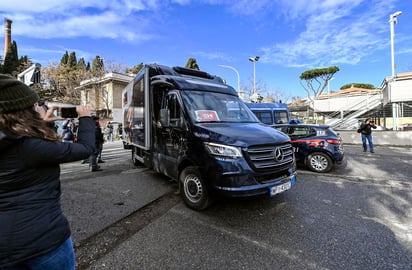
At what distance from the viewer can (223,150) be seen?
3396 millimetres

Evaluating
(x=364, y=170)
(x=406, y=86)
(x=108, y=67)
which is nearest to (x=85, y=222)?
(x=364, y=170)

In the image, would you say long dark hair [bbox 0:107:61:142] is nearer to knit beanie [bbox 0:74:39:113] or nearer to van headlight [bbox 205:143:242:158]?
knit beanie [bbox 0:74:39:113]

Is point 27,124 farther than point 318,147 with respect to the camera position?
No

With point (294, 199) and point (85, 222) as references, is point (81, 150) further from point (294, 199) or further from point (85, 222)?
point (294, 199)

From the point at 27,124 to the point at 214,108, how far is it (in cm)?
341

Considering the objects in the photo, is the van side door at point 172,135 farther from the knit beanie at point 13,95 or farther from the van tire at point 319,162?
the van tire at point 319,162

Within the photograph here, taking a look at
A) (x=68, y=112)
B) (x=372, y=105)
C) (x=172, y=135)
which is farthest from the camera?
(x=372, y=105)

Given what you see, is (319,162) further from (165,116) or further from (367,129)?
(367,129)

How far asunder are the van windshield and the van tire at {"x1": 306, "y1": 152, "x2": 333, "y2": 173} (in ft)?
11.3

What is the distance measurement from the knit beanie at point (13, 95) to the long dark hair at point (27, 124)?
1.3 inches

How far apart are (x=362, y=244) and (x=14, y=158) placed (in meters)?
3.81

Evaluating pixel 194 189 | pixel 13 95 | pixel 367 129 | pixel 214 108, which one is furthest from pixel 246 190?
pixel 367 129

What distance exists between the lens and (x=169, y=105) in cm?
452

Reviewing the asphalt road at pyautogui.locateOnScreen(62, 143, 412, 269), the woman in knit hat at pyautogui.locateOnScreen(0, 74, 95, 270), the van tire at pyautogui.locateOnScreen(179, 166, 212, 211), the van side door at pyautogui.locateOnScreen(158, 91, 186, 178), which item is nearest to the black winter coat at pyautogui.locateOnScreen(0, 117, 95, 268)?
the woman in knit hat at pyautogui.locateOnScreen(0, 74, 95, 270)
